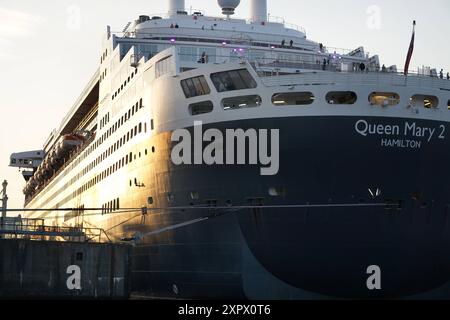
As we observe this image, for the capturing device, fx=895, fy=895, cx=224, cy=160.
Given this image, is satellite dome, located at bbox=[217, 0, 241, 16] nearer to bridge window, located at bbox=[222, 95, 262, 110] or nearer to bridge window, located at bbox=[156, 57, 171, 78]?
bridge window, located at bbox=[156, 57, 171, 78]

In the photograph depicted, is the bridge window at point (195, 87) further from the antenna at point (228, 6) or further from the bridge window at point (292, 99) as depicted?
the antenna at point (228, 6)

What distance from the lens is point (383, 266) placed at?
2989 centimetres

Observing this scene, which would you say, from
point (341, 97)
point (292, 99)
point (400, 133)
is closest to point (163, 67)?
point (292, 99)

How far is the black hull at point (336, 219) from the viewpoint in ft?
97.3

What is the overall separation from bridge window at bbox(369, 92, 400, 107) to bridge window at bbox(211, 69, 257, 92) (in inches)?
160

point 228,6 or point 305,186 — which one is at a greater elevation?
point 228,6

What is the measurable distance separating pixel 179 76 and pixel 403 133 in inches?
338

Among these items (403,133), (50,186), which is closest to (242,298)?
(403,133)

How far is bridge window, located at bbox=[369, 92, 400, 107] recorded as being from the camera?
30422 mm

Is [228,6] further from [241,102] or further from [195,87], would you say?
[241,102]

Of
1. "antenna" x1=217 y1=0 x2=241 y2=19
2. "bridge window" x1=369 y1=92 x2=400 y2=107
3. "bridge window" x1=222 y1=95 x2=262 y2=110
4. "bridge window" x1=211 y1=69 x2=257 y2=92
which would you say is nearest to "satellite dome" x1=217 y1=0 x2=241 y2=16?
"antenna" x1=217 y1=0 x2=241 y2=19

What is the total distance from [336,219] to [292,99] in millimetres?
4448

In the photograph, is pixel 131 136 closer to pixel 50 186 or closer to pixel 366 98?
pixel 366 98

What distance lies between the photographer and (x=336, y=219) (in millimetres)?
29578
